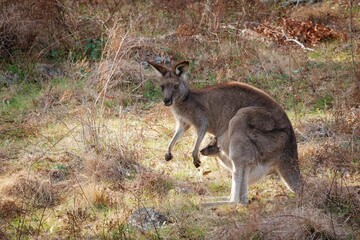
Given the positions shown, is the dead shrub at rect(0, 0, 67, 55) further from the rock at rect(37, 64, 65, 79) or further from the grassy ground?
the rock at rect(37, 64, 65, 79)

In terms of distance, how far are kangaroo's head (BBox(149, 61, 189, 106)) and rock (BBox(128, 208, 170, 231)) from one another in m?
1.95

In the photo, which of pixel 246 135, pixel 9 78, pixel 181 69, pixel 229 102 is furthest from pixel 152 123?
pixel 9 78

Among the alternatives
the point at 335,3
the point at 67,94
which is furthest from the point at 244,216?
the point at 335,3

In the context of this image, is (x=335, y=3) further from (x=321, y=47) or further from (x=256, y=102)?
(x=256, y=102)

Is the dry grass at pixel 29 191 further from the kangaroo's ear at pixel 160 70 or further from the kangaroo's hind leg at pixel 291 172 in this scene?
the kangaroo's hind leg at pixel 291 172

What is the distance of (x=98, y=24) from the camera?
44.4ft

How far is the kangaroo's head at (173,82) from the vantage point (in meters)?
8.35

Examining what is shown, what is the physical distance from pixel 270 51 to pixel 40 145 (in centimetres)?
499

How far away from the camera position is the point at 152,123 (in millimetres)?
10164

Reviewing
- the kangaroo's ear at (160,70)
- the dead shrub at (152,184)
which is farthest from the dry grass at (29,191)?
the kangaroo's ear at (160,70)

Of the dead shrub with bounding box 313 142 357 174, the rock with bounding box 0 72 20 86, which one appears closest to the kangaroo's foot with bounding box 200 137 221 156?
the dead shrub with bounding box 313 142 357 174

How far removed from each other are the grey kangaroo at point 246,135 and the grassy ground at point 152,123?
0.92ft

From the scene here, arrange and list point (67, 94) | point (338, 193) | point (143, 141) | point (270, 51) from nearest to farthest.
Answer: point (338, 193) < point (143, 141) < point (67, 94) < point (270, 51)

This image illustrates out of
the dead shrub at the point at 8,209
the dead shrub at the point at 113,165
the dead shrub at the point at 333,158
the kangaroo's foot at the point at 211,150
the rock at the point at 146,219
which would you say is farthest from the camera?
the dead shrub at the point at 113,165
